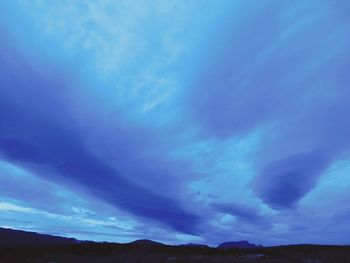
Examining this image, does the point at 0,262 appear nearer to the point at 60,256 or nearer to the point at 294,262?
the point at 60,256

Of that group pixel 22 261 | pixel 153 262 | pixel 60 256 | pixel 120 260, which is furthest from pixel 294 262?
pixel 22 261

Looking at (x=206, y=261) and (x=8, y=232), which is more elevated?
(x=8, y=232)

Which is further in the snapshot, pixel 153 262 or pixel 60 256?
pixel 60 256

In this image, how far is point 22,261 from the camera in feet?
85.7

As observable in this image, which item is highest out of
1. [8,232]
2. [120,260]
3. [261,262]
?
[8,232]

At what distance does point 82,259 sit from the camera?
2450cm

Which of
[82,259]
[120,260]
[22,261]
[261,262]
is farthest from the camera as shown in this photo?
[261,262]

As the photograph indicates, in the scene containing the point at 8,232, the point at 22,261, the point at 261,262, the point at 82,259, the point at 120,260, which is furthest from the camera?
the point at 8,232

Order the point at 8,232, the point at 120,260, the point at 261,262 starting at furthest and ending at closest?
the point at 8,232
the point at 261,262
the point at 120,260

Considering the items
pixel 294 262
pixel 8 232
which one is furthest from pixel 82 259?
pixel 8 232

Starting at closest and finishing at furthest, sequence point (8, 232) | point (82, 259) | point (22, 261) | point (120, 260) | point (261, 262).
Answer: point (120, 260) → point (82, 259) → point (22, 261) → point (261, 262) → point (8, 232)

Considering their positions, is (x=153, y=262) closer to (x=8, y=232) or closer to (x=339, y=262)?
(x=339, y=262)

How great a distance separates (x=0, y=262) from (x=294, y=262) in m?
22.6

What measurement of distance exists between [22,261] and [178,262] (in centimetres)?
1154
